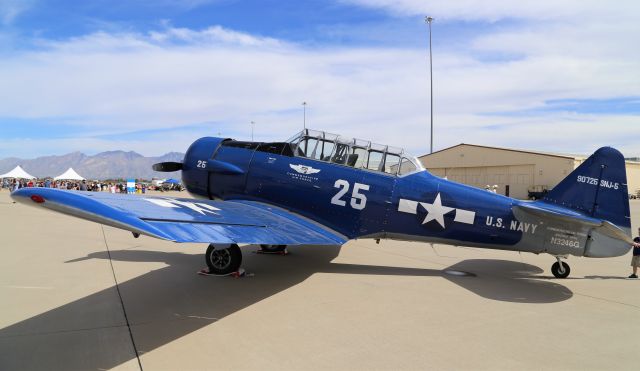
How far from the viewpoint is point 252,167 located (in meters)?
8.18

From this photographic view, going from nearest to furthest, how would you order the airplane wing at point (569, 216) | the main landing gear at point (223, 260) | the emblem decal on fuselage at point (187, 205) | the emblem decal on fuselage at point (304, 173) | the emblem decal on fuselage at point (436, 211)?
the emblem decal on fuselage at point (187, 205) < the airplane wing at point (569, 216) < the main landing gear at point (223, 260) < the emblem decal on fuselage at point (436, 211) < the emblem decal on fuselage at point (304, 173)

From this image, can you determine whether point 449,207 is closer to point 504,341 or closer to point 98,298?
point 504,341

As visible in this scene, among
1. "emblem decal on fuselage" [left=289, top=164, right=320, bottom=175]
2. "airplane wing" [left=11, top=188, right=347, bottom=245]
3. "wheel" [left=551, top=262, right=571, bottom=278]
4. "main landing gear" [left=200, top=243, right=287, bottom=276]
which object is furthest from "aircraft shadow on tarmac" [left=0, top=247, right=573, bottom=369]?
"emblem decal on fuselage" [left=289, top=164, right=320, bottom=175]

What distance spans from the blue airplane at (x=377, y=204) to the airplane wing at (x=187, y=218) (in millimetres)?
42

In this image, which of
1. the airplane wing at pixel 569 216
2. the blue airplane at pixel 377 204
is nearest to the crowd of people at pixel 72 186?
the blue airplane at pixel 377 204

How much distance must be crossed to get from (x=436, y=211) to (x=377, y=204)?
1052 millimetres

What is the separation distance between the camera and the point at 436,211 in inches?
279

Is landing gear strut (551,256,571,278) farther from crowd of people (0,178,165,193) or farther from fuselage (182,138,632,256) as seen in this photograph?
crowd of people (0,178,165,193)

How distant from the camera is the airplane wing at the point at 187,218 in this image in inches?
140

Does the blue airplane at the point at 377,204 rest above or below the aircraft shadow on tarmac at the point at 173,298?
above

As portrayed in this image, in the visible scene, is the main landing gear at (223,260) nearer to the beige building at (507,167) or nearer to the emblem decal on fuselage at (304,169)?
the emblem decal on fuselage at (304,169)

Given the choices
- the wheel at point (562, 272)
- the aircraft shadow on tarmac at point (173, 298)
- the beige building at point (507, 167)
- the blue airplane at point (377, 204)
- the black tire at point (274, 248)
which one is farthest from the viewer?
the beige building at point (507, 167)

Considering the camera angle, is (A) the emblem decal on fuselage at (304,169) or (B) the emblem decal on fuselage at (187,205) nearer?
(B) the emblem decal on fuselage at (187,205)

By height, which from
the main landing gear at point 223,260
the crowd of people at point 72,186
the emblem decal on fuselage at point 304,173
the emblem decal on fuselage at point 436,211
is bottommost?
the crowd of people at point 72,186
